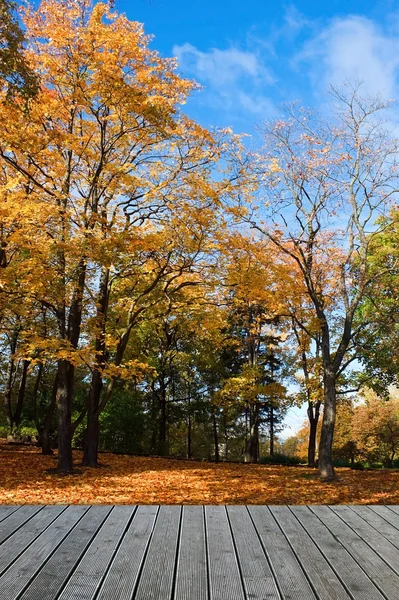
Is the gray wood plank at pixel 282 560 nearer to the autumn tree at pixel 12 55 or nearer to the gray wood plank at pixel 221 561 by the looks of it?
the gray wood plank at pixel 221 561

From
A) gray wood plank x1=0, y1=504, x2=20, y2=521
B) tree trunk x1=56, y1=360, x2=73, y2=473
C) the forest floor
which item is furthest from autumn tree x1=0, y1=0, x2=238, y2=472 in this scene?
gray wood plank x1=0, y1=504, x2=20, y2=521

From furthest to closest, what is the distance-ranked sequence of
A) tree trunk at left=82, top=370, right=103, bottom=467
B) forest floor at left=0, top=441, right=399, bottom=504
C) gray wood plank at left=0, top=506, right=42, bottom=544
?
tree trunk at left=82, top=370, right=103, bottom=467 < forest floor at left=0, top=441, right=399, bottom=504 < gray wood plank at left=0, top=506, right=42, bottom=544

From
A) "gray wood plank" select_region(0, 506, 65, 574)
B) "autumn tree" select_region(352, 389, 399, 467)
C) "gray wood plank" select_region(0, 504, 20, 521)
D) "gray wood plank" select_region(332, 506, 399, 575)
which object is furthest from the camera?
"autumn tree" select_region(352, 389, 399, 467)

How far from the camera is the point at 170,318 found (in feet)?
67.3

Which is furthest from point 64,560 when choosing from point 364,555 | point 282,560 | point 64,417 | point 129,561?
point 64,417

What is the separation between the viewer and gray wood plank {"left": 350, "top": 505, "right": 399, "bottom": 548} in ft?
9.90

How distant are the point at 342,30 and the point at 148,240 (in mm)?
5535

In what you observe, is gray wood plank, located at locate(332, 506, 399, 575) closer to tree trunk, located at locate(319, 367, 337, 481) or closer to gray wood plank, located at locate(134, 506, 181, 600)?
gray wood plank, located at locate(134, 506, 181, 600)

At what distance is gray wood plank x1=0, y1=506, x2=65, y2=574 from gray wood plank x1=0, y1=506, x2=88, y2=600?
0.03 m

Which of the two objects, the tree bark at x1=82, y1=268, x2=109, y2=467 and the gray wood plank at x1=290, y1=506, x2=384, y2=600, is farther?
the tree bark at x1=82, y1=268, x2=109, y2=467

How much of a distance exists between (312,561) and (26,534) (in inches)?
65.8

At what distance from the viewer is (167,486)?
1018 centimetres

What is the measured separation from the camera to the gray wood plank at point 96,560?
6.95 ft

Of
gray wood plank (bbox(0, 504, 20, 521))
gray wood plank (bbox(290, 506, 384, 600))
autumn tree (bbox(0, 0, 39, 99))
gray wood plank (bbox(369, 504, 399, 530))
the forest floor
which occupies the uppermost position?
autumn tree (bbox(0, 0, 39, 99))
